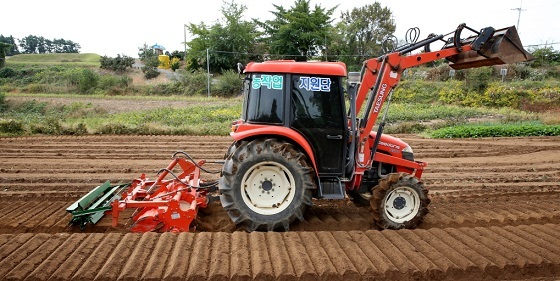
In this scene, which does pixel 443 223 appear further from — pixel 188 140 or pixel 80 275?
pixel 188 140

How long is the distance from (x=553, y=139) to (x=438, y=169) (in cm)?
775

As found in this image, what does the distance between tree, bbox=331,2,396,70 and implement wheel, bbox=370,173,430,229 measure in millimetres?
30404

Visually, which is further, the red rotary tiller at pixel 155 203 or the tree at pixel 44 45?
the tree at pixel 44 45

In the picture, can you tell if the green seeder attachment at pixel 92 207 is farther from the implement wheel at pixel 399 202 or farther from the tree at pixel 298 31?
the tree at pixel 298 31

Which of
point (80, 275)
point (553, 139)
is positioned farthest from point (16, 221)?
point (553, 139)

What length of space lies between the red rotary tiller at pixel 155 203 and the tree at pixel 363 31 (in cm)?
3031

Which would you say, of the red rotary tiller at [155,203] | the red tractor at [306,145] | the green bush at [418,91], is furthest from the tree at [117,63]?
the red tractor at [306,145]

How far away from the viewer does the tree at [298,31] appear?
34406 mm

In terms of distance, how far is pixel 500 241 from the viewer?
16.6 ft

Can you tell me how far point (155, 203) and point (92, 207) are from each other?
3.05 feet

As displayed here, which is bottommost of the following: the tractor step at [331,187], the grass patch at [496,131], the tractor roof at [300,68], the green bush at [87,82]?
the grass patch at [496,131]

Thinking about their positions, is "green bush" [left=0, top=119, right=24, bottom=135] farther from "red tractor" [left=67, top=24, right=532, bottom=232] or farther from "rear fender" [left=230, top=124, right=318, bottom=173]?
"rear fender" [left=230, top=124, right=318, bottom=173]

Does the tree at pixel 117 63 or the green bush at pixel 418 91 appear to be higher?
the tree at pixel 117 63

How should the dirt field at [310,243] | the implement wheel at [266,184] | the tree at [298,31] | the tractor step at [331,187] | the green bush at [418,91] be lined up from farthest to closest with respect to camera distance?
the tree at [298,31]
the green bush at [418,91]
the tractor step at [331,187]
the implement wheel at [266,184]
the dirt field at [310,243]
